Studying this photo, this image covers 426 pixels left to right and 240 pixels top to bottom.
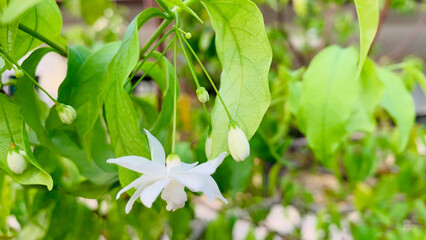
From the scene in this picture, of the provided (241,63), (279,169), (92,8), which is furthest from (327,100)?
(279,169)

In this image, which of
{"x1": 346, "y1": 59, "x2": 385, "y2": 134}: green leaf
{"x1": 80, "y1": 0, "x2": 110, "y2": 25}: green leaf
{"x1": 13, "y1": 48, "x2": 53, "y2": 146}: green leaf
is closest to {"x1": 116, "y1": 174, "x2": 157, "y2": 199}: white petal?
{"x1": 13, "y1": 48, "x2": 53, "y2": 146}: green leaf

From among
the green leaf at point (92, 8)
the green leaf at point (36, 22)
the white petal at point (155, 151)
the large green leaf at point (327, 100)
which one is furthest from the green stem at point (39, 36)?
the green leaf at point (92, 8)

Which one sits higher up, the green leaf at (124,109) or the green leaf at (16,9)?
the green leaf at (16,9)

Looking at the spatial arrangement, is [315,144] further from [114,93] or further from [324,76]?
[114,93]

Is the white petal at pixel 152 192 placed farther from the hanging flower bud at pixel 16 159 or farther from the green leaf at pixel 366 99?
the green leaf at pixel 366 99

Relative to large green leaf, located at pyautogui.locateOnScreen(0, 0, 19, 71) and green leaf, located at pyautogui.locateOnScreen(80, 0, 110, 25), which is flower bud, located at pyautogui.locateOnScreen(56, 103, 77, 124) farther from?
green leaf, located at pyautogui.locateOnScreen(80, 0, 110, 25)
